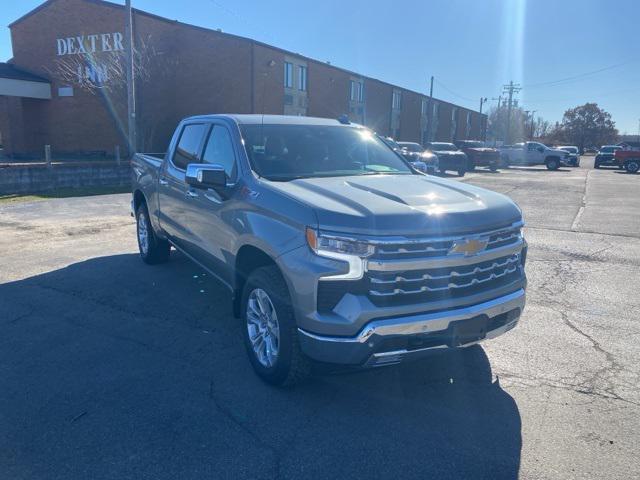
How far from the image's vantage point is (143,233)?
23.6 feet

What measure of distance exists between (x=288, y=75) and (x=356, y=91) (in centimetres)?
1039

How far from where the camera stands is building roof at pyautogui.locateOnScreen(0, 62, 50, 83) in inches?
1089

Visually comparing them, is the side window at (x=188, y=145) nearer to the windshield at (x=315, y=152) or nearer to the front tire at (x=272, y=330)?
the windshield at (x=315, y=152)

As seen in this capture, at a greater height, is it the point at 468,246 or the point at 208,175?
the point at 208,175

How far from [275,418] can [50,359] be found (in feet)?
6.92

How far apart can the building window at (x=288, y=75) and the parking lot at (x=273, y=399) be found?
29.6m

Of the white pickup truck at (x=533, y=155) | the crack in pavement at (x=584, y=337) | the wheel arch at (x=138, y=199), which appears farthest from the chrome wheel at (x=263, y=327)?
the white pickup truck at (x=533, y=155)

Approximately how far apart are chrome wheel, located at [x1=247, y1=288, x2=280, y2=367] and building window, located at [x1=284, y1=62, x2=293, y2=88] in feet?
104

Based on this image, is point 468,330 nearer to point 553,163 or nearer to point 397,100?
point 553,163

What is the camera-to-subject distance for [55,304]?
17.9ft

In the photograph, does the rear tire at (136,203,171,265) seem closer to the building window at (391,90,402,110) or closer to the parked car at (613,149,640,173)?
the parked car at (613,149,640,173)

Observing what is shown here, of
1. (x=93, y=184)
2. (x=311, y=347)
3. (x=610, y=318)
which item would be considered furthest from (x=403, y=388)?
(x=93, y=184)

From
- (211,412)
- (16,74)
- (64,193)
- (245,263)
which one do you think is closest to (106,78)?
(16,74)

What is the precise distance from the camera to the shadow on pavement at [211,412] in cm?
287
